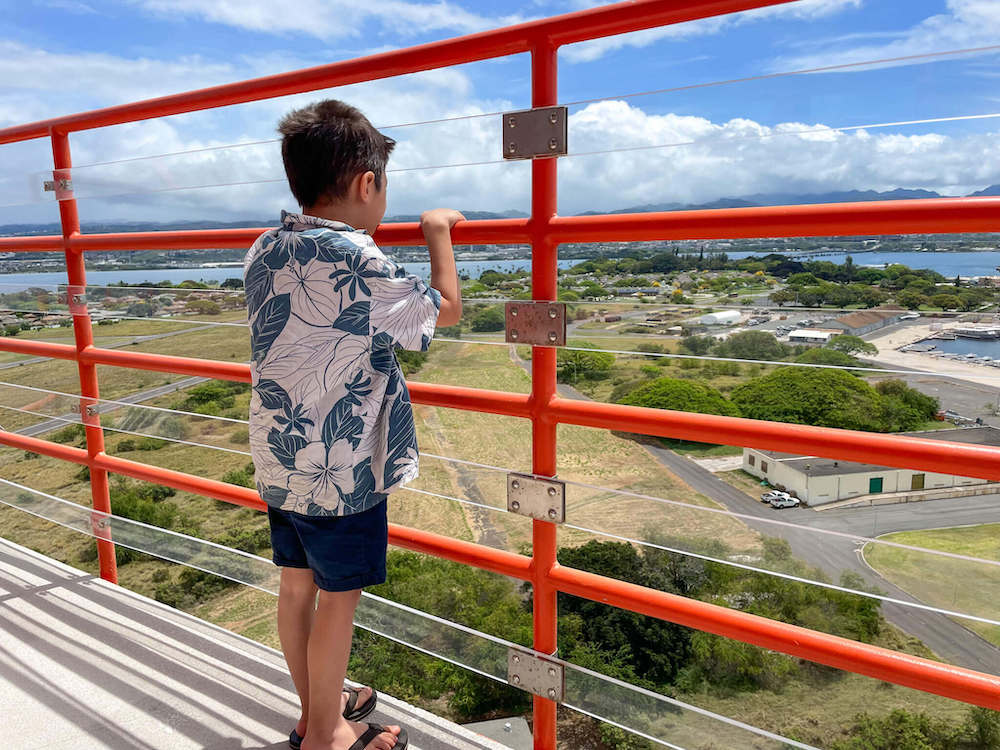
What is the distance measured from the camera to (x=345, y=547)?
4.05ft

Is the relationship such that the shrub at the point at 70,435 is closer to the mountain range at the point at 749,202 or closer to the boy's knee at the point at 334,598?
the mountain range at the point at 749,202

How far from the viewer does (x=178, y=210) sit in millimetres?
2018

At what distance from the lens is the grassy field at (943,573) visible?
4.13ft

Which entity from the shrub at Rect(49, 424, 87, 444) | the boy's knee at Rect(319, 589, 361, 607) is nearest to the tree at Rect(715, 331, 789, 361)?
the boy's knee at Rect(319, 589, 361, 607)

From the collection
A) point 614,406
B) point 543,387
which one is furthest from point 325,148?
point 614,406

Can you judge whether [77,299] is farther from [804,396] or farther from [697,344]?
[804,396]

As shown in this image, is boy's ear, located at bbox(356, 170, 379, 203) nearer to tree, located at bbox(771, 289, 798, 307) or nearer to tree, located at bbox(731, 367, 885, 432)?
tree, located at bbox(771, 289, 798, 307)

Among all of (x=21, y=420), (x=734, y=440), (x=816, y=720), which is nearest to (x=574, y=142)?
(x=734, y=440)

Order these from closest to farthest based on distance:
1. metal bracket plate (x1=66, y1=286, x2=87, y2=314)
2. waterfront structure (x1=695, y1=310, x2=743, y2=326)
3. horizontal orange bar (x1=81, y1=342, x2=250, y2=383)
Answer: waterfront structure (x1=695, y1=310, x2=743, y2=326) → horizontal orange bar (x1=81, y1=342, x2=250, y2=383) → metal bracket plate (x1=66, y1=286, x2=87, y2=314)

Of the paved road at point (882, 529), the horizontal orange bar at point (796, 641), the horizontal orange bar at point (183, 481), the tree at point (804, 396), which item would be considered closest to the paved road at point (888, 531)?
the paved road at point (882, 529)

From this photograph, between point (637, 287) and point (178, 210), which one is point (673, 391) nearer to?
point (637, 287)

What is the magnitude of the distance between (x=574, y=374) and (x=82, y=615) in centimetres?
159

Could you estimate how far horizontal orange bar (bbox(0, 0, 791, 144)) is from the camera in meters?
1.11

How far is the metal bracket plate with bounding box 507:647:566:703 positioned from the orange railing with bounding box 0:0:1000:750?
1.2 inches
